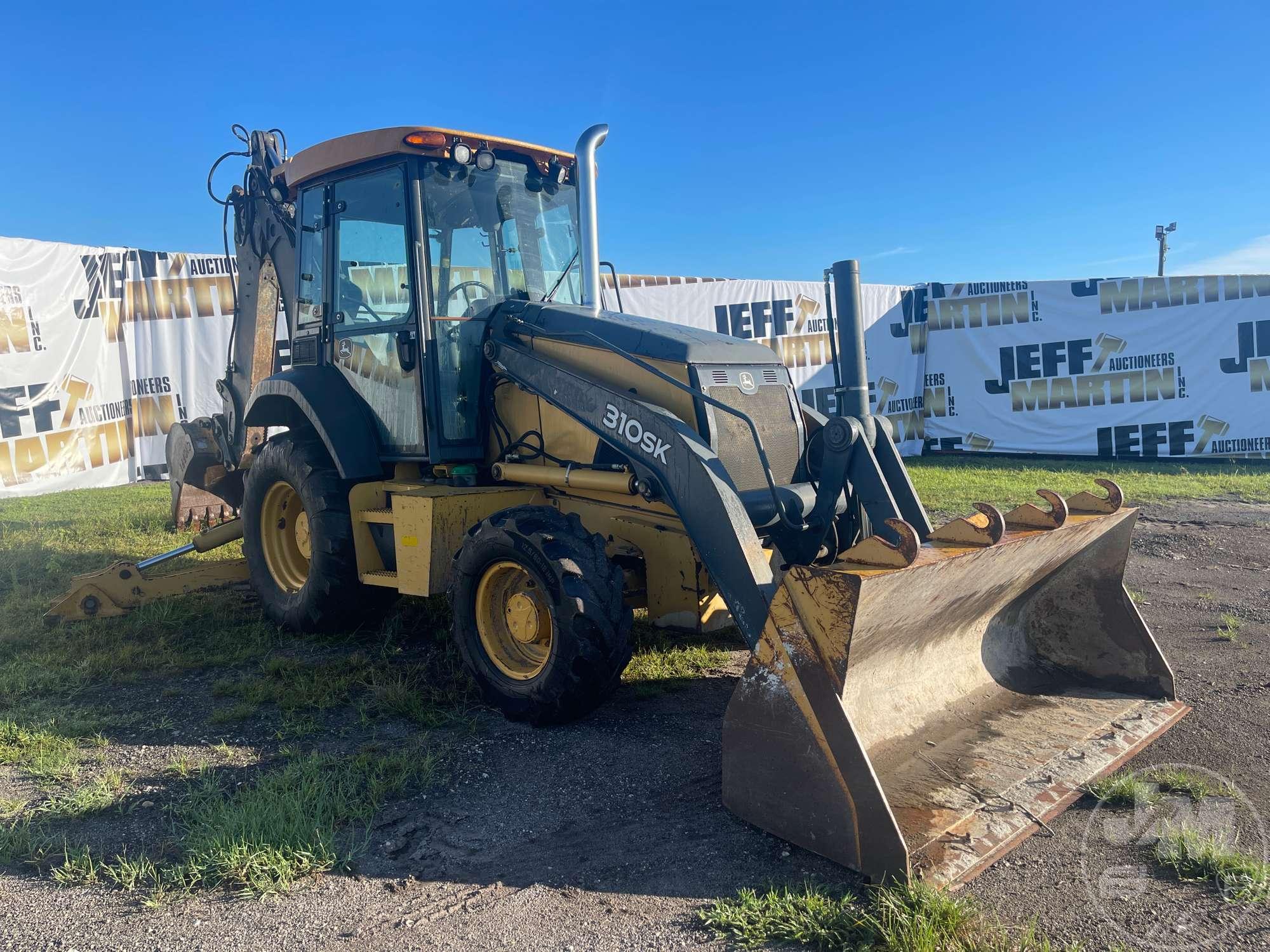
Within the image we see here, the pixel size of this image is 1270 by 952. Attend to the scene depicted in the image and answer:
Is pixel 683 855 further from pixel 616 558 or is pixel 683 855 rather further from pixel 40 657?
pixel 40 657

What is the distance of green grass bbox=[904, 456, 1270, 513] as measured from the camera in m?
11.9

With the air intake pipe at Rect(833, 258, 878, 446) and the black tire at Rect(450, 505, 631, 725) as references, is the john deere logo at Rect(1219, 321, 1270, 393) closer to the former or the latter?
the air intake pipe at Rect(833, 258, 878, 446)

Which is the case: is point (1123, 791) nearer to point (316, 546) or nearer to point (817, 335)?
point (316, 546)

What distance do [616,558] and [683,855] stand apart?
1733mm

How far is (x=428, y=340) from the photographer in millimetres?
5230

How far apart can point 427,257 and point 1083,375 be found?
14.6 meters

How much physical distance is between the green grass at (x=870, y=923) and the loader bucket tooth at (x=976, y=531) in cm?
136

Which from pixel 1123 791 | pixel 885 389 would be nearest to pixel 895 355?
pixel 885 389

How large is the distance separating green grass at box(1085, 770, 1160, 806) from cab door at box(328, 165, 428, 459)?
12.1 ft

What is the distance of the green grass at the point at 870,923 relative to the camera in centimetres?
265

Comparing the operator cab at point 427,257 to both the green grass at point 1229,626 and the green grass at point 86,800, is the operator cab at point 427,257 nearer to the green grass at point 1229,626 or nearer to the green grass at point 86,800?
the green grass at point 86,800

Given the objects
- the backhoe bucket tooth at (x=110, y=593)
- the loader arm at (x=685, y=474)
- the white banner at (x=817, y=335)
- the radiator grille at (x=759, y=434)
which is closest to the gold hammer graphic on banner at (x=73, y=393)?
the white banner at (x=817, y=335)

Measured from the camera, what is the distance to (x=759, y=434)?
477 cm

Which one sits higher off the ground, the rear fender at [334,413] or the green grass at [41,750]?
the rear fender at [334,413]
